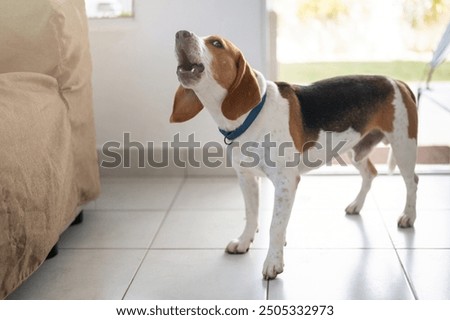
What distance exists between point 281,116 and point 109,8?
1.32m

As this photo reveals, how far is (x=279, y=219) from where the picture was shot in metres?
1.75

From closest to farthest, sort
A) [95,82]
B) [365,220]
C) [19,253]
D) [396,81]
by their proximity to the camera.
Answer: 1. [19,253]
2. [396,81]
3. [365,220]
4. [95,82]

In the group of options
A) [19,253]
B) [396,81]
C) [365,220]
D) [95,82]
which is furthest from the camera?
[95,82]

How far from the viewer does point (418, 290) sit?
166cm

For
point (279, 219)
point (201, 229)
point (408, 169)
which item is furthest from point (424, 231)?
Answer: point (201, 229)

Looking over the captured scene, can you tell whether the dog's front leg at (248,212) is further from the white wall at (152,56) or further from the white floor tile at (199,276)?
the white wall at (152,56)

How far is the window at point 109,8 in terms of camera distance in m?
2.73

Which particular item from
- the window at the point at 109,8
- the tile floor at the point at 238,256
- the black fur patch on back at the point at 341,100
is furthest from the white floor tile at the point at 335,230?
the window at the point at 109,8

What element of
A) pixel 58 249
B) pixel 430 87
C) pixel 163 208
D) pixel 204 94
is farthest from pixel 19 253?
pixel 430 87

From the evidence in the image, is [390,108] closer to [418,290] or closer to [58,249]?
[418,290]

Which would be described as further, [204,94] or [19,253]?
[204,94]

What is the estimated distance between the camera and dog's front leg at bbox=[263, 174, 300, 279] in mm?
1748

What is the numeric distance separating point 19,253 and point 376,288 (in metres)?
0.93

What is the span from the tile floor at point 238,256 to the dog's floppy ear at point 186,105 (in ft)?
1.48
